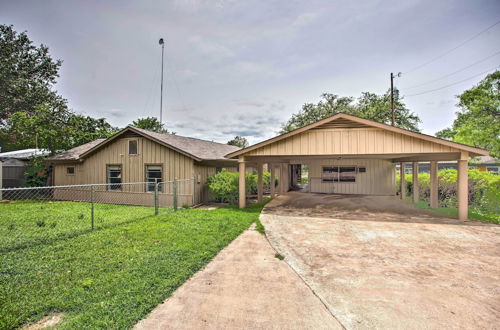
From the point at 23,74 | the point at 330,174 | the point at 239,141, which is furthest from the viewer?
the point at 239,141

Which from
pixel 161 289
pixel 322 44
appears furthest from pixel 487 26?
pixel 161 289

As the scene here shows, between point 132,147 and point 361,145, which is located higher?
point 132,147

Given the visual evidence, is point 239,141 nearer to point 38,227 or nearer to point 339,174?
point 339,174

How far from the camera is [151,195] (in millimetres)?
11836

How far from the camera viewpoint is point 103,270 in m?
4.00

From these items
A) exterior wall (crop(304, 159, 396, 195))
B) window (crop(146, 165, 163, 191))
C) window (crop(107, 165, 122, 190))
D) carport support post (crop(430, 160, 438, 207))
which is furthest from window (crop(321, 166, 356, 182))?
window (crop(107, 165, 122, 190))

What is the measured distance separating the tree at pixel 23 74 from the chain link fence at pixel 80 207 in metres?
15.0

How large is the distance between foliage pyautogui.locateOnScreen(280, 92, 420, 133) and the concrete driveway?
16885 millimetres

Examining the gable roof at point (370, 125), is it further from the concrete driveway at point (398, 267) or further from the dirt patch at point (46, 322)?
the dirt patch at point (46, 322)

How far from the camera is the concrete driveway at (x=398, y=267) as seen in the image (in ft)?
9.66

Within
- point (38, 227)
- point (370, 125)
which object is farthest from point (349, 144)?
point (38, 227)

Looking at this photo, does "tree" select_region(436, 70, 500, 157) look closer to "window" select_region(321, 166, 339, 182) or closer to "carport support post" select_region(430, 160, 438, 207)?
"carport support post" select_region(430, 160, 438, 207)

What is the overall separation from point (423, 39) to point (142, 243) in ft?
53.1

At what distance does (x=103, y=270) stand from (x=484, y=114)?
22.2 m
